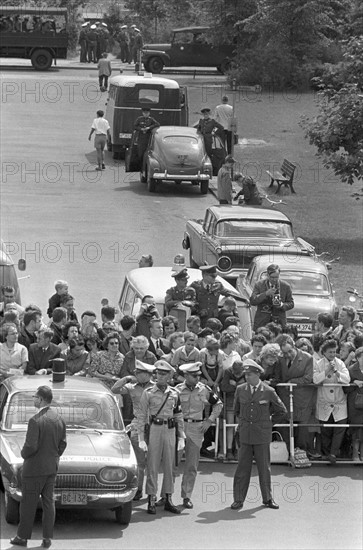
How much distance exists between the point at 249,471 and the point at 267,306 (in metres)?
5.65

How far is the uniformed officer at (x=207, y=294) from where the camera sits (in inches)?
833

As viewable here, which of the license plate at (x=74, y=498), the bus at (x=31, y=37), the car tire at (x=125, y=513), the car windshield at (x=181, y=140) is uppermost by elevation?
the bus at (x=31, y=37)

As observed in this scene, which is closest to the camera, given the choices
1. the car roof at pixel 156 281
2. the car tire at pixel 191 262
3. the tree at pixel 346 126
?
the car roof at pixel 156 281

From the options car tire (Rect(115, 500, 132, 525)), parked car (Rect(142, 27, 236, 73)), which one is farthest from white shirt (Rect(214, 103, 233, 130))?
car tire (Rect(115, 500, 132, 525))

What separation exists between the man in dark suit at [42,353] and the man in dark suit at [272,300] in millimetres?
4524

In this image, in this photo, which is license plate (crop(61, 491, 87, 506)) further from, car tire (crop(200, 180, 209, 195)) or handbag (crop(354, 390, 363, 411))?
car tire (crop(200, 180, 209, 195))

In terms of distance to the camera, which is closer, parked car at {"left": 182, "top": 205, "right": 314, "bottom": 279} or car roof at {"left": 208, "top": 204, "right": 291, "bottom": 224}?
parked car at {"left": 182, "top": 205, "right": 314, "bottom": 279}

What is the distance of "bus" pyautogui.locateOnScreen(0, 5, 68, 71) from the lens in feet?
189

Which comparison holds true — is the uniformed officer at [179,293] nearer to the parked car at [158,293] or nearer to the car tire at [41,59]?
the parked car at [158,293]

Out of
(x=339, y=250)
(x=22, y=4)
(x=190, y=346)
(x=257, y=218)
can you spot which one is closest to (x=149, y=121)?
(x=339, y=250)

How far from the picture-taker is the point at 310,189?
3925cm

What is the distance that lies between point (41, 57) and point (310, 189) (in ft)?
71.7

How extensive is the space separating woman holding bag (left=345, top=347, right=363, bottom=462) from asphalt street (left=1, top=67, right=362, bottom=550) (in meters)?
0.40

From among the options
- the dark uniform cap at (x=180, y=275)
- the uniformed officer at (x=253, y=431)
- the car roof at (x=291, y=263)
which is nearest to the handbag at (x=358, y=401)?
the uniformed officer at (x=253, y=431)
